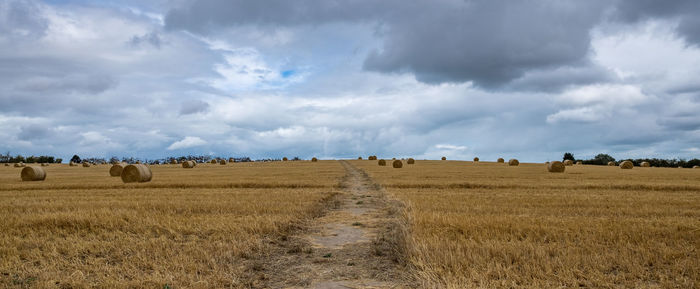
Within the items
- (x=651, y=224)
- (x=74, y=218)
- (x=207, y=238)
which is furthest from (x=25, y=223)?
(x=651, y=224)

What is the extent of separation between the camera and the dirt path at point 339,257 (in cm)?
652

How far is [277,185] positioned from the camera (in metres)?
23.6

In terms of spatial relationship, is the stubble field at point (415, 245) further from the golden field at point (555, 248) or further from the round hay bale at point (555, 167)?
the round hay bale at point (555, 167)

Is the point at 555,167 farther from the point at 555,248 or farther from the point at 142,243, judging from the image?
the point at 142,243

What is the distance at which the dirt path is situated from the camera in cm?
652

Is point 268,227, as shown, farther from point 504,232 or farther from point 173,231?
point 504,232

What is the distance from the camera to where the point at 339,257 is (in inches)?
312

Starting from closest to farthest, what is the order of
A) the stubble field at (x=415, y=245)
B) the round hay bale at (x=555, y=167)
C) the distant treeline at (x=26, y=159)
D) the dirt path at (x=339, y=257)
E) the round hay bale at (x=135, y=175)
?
the stubble field at (x=415, y=245) < the dirt path at (x=339, y=257) < the round hay bale at (x=135, y=175) < the round hay bale at (x=555, y=167) < the distant treeline at (x=26, y=159)

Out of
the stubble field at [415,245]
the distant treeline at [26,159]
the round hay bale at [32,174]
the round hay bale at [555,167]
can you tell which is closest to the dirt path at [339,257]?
the stubble field at [415,245]

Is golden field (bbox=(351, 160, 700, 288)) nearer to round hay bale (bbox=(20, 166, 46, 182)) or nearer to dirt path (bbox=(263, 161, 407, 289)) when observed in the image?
dirt path (bbox=(263, 161, 407, 289))

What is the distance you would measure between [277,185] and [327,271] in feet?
55.7

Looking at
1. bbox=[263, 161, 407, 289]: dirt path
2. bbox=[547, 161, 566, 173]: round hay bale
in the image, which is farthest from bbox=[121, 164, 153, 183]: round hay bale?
bbox=[547, 161, 566, 173]: round hay bale

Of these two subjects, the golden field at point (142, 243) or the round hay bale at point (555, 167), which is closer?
the golden field at point (142, 243)

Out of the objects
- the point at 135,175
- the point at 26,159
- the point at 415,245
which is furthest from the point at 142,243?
the point at 26,159
